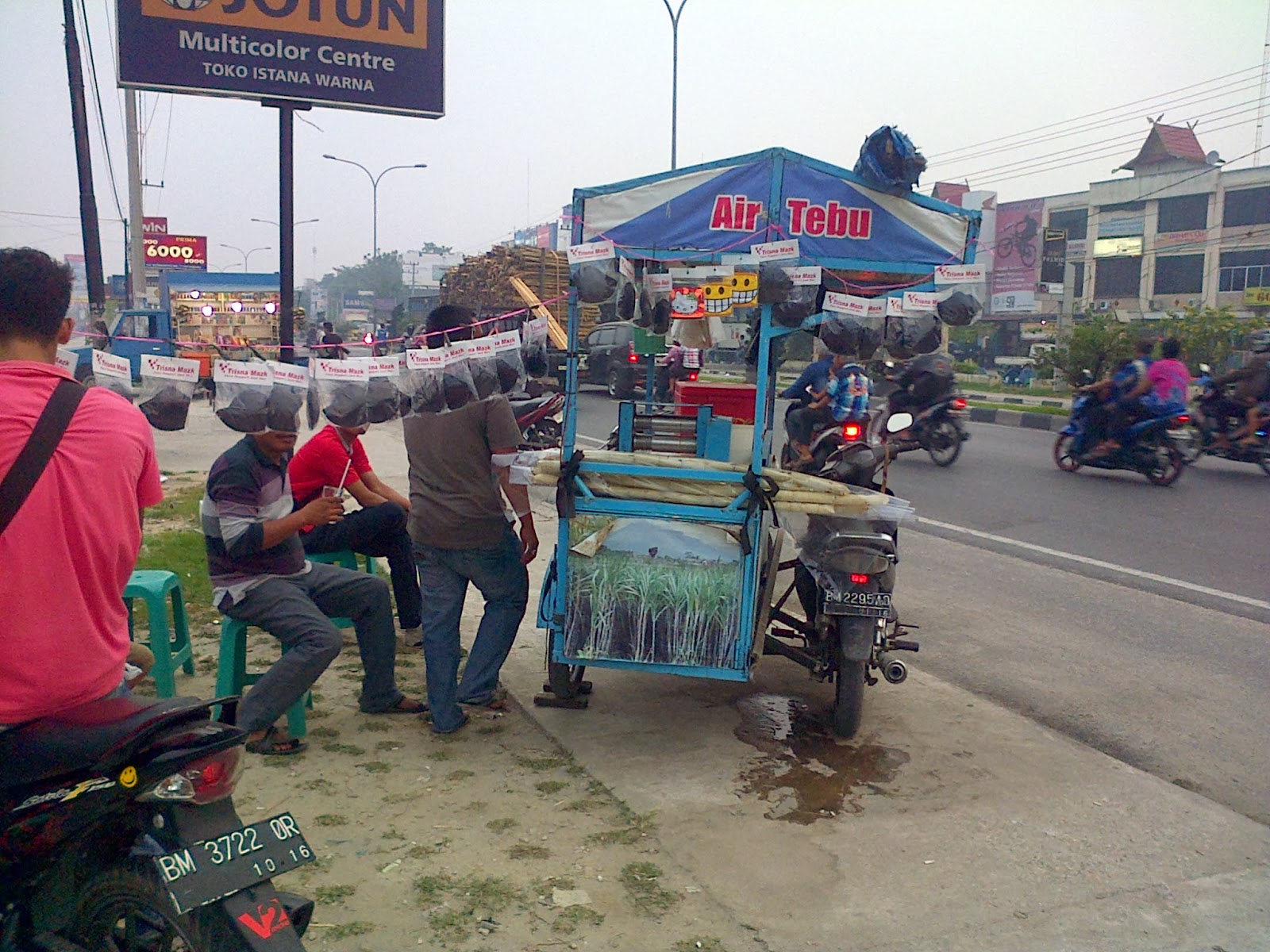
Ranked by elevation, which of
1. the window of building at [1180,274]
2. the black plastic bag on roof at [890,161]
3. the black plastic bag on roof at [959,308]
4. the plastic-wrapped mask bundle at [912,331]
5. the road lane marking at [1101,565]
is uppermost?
the window of building at [1180,274]

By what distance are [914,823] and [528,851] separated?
1.36 metres

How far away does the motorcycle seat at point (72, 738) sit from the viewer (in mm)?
2174

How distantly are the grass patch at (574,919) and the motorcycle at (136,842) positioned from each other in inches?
34.6

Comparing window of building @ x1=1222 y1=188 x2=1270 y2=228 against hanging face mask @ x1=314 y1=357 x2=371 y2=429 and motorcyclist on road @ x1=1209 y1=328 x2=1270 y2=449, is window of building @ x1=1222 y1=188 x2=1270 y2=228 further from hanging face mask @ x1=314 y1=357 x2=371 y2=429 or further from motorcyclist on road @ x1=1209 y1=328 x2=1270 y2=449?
hanging face mask @ x1=314 y1=357 x2=371 y2=429

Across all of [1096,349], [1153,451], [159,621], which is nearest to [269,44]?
[159,621]

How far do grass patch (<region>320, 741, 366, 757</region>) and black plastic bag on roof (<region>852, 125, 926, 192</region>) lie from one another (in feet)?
10.1

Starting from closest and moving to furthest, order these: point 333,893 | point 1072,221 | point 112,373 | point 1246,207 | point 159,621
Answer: point 333,893
point 112,373
point 159,621
point 1246,207
point 1072,221

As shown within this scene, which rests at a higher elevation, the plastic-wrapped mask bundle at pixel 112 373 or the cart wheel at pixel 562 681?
the plastic-wrapped mask bundle at pixel 112 373

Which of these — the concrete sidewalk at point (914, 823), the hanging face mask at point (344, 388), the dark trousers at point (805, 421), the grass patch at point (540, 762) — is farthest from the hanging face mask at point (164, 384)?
the dark trousers at point (805, 421)

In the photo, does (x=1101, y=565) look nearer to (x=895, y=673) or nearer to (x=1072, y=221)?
(x=895, y=673)

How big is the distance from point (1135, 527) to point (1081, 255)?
35383 mm

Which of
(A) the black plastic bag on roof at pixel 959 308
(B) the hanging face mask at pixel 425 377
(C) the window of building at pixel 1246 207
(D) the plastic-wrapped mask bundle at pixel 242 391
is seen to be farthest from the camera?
(C) the window of building at pixel 1246 207

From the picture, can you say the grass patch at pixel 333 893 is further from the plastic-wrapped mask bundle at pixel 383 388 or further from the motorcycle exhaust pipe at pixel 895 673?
the motorcycle exhaust pipe at pixel 895 673

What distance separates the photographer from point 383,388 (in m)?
3.88
